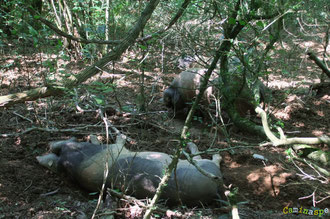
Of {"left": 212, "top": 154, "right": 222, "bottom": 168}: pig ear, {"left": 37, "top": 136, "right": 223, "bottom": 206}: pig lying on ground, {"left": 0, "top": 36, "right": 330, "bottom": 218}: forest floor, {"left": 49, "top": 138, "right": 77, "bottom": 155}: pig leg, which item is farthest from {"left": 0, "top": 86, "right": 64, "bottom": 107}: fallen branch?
{"left": 212, "top": 154, "right": 222, "bottom": 168}: pig ear

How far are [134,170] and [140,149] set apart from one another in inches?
15.5

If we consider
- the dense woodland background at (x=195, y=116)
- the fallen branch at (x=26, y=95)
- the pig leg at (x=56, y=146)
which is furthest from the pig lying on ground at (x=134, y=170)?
the fallen branch at (x=26, y=95)

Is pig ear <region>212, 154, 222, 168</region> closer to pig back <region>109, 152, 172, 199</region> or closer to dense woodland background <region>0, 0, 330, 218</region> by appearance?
dense woodland background <region>0, 0, 330, 218</region>

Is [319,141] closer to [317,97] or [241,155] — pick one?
[241,155]

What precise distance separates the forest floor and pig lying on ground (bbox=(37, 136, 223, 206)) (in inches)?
6.6

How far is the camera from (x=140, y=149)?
4.03 meters

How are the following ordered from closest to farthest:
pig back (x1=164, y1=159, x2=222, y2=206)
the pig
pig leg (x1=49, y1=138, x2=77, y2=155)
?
pig back (x1=164, y1=159, x2=222, y2=206) < pig leg (x1=49, y1=138, x2=77, y2=155) < the pig

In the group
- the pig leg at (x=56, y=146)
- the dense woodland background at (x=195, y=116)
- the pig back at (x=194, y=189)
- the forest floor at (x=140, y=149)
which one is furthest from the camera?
the pig leg at (x=56, y=146)

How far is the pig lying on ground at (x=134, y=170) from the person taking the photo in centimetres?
335

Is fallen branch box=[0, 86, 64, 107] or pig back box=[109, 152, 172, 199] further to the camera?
pig back box=[109, 152, 172, 199]

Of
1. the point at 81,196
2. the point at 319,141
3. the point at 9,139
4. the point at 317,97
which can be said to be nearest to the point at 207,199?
the point at 81,196

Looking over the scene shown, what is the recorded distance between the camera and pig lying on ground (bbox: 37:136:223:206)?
11.0 ft

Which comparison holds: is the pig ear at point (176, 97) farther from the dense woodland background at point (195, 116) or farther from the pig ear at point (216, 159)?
the pig ear at point (216, 159)

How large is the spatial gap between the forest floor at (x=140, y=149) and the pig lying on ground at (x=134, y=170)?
168 millimetres
